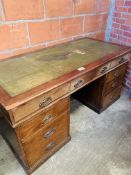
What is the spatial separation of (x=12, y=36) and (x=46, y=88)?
2.56 ft

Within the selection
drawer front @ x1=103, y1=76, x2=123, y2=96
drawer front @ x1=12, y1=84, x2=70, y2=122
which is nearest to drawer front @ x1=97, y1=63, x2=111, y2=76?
drawer front @ x1=103, y1=76, x2=123, y2=96

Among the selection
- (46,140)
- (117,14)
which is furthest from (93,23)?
(46,140)

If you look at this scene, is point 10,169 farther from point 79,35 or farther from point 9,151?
point 79,35

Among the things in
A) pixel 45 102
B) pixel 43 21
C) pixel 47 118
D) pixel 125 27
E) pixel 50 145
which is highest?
pixel 43 21

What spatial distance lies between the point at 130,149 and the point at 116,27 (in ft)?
5.37

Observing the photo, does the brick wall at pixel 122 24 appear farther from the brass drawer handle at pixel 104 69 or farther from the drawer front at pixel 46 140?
the drawer front at pixel 46 140

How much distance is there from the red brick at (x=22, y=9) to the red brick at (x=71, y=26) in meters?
0.34

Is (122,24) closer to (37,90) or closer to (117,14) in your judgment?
(117,14)

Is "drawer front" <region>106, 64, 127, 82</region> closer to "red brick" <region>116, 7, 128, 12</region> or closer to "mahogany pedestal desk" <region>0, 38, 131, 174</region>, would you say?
"mahogany pedestal desk" <region>0, 38, 131, 174</region>

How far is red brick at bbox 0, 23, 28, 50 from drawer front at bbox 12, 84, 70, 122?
744 millimetres

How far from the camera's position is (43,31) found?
160cm

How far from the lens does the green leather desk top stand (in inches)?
39.0

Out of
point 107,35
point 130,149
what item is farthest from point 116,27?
point 130,149

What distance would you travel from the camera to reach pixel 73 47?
64.7 inches
